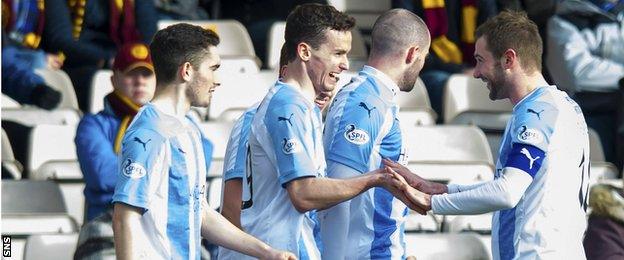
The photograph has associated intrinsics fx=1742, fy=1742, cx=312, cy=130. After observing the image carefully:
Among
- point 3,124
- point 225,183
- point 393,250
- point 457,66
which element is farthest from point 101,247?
point 457,66

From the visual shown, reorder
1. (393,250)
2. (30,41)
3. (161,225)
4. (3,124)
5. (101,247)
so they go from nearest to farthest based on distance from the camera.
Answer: (161,225) → (393,250) → (101,247) → (3,124) → (30,41)

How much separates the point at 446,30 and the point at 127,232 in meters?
6.14

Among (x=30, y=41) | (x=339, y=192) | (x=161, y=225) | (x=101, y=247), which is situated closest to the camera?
(x=161, y=225)

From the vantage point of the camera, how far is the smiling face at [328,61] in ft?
23.5

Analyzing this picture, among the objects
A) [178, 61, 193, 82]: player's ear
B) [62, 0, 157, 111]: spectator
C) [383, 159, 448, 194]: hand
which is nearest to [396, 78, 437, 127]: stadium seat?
[62, 0, 157, 111]: spectator

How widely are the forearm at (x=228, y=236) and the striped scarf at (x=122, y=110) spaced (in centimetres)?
272

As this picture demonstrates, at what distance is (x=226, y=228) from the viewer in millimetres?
6797

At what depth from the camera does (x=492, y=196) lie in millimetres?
7039

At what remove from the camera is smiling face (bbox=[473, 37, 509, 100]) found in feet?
24.2

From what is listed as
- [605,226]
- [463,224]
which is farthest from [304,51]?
[605,226]

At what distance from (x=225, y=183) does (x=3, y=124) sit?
3272mm

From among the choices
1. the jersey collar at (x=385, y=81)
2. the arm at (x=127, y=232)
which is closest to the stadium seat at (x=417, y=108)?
the jersey collar at (x=385, y=81)

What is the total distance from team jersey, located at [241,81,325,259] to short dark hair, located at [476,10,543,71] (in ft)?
2.86

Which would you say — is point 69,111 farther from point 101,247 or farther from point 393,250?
point 393,250
